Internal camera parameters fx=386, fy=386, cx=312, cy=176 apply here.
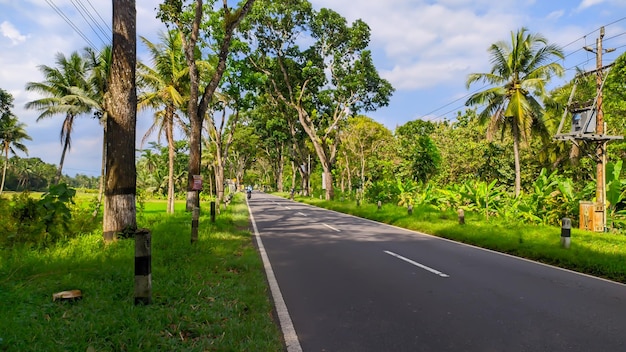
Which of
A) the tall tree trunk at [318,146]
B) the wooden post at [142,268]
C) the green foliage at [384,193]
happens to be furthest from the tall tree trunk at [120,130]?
the tall tree trunk at [318,146]

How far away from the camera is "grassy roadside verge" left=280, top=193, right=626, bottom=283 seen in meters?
7.73

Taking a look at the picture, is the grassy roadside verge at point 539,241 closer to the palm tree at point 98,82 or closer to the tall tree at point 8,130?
the palm tree at point 98,82

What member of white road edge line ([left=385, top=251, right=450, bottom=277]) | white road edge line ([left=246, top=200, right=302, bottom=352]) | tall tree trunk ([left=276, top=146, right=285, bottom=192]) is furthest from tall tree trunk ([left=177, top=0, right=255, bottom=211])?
tall tree trunk ([left=276, top=146, right=285, bottom=192])

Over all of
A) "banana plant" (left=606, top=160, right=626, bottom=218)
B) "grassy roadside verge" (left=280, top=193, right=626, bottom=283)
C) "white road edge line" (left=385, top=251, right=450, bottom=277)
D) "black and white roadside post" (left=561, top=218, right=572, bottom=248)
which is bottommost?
"white road edge line" (left=385, top=251, right=450, bottom=277)

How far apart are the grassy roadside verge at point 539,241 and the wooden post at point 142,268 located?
788 cm

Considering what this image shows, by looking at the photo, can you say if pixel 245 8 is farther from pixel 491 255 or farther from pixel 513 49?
pixel 513 49

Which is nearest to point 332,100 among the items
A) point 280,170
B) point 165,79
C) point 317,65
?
point 317,65

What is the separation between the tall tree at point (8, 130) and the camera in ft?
119

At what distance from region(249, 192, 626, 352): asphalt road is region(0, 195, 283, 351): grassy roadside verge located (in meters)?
0.57

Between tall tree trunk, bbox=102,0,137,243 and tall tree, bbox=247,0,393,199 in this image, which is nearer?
tall tree trunk, bbox=102,0,137,243

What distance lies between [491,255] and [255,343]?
736cm

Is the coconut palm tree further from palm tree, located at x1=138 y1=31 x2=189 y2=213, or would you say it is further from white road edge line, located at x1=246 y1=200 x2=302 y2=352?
white road edge line, located at x1=246 y1=200 x2=302 y2=352

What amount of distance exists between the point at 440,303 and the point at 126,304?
155 inches

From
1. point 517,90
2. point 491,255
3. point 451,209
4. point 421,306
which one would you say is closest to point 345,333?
point 421,306
